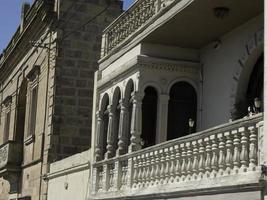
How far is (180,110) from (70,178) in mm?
5161

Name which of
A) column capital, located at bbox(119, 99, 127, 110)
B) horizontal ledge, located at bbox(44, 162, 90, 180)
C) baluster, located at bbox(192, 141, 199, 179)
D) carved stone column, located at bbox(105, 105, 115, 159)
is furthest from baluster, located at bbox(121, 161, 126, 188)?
baluster, located at bbox(192, 141, 199, 179)

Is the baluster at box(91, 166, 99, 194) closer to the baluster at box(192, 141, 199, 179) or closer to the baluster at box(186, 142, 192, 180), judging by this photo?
the baluster at box(186, 142, 192, 180)

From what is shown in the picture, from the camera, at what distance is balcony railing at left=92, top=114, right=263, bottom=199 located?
862 centimetres

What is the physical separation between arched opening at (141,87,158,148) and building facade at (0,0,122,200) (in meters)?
7.05

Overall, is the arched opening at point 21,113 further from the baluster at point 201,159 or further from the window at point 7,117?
the baluster at point 201,159

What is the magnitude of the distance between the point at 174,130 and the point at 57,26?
341 inches

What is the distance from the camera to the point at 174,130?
47.4 ft

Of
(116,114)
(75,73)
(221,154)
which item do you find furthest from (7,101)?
(221,154)

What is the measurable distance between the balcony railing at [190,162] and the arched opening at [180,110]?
56.3 inches

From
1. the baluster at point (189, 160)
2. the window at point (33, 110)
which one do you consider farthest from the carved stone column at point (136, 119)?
the window at point (33, 110)

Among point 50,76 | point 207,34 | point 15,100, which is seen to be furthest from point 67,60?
point 207,34

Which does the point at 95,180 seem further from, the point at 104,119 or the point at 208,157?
the point at 208,157

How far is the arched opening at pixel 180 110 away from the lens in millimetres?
14414

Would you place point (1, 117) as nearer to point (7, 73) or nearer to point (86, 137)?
point (7, 73)
